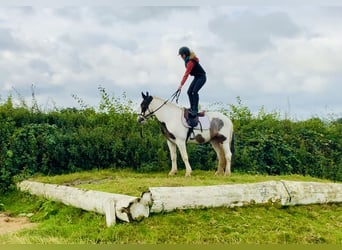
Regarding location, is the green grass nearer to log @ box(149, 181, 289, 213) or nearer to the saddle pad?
log @ box(149, 181, 289, 213)

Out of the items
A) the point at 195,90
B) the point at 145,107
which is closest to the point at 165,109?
the point at 145,107

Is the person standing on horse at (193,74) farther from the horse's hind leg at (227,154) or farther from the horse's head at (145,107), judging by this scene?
the horse's hind leg at (227,154)

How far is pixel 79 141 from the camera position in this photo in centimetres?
1259

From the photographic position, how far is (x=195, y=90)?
10188mm

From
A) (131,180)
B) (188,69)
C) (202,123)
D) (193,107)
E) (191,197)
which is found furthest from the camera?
(202,123)

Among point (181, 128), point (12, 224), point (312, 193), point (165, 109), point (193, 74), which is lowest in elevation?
point (12, 224)

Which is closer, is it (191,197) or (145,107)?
(191,197)

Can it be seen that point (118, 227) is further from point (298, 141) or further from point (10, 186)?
point (298, 141)

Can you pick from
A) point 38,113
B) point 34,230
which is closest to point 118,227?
point 34,230

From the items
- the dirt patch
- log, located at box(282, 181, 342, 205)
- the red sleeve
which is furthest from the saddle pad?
the dirt patch

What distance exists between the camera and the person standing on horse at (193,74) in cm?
1011

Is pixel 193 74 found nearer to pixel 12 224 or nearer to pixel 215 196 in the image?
pixel 215 196

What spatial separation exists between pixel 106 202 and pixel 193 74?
4304mm

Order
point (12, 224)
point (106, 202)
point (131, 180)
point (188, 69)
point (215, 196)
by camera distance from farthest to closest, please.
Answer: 1. point (188, 69)
2. point (131, 180)
3. point (12, 224)
4. point (215, 196)
5. point (106, 202)
